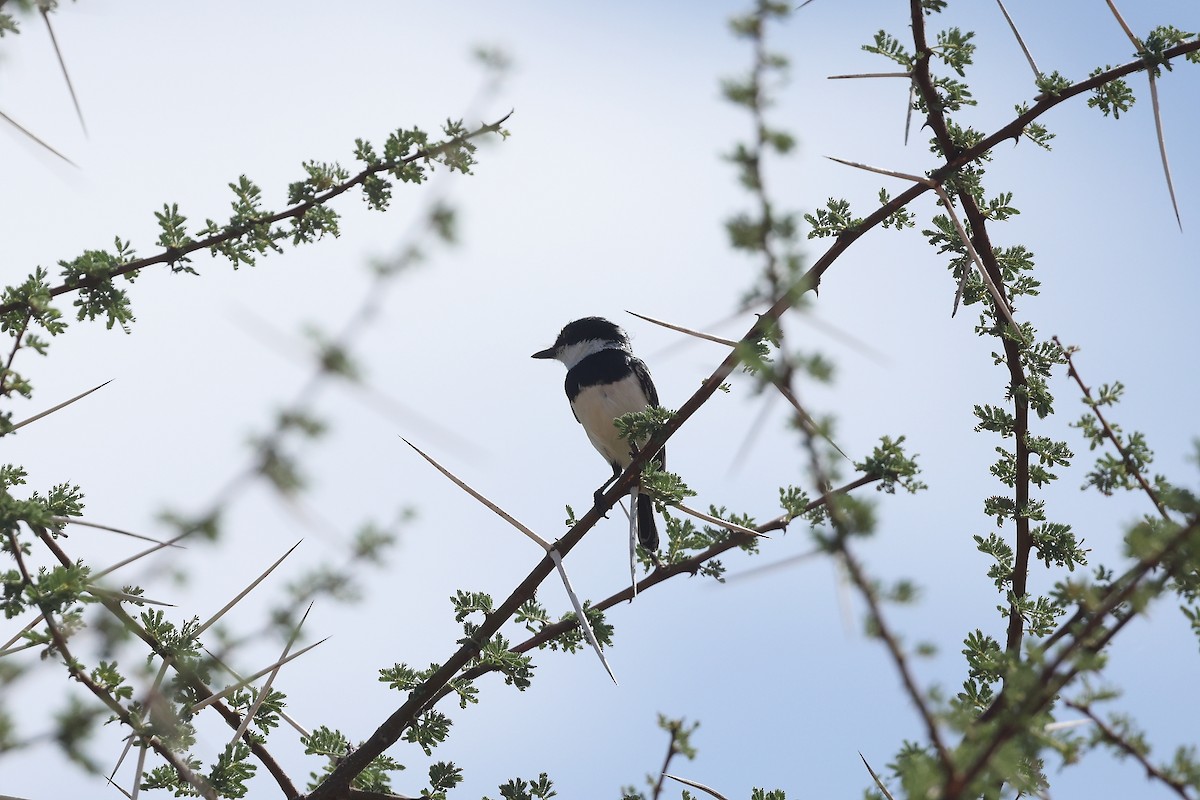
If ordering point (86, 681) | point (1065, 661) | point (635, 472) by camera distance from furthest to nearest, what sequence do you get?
point (635, 472), point (86, 681), point (1065, 661)

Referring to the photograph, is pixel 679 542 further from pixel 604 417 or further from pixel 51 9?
pixel 604 417

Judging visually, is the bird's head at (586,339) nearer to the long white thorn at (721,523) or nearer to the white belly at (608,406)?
the white belly at (608,406)

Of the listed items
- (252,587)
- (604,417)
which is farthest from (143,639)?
(604,417)

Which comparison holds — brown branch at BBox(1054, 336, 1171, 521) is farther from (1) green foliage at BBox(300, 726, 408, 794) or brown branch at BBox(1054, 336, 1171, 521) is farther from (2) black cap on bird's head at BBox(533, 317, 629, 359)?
(2) black cap on bird's head at BBox(533, 317, 629, 359)

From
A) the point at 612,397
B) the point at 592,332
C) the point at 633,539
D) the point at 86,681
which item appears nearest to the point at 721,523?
the point at 633,539

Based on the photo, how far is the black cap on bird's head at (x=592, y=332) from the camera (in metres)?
9.59

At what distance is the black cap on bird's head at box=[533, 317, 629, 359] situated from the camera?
959 centimetres

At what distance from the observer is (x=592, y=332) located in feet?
31.7

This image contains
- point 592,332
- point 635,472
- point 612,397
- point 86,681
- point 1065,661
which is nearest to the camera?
point 1065,661

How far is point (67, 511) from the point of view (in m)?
4.03

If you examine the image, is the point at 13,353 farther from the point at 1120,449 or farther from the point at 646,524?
the point at 646,524

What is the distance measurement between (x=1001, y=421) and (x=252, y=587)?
110 inches

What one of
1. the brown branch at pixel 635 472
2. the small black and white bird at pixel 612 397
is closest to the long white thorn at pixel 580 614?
the brown branch at pixel 635 472

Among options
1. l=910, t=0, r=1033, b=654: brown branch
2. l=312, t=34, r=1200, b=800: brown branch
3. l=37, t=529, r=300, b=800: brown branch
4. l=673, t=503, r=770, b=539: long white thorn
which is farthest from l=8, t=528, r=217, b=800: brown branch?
l=910, t=0, r=1033, b=654: brown branch
